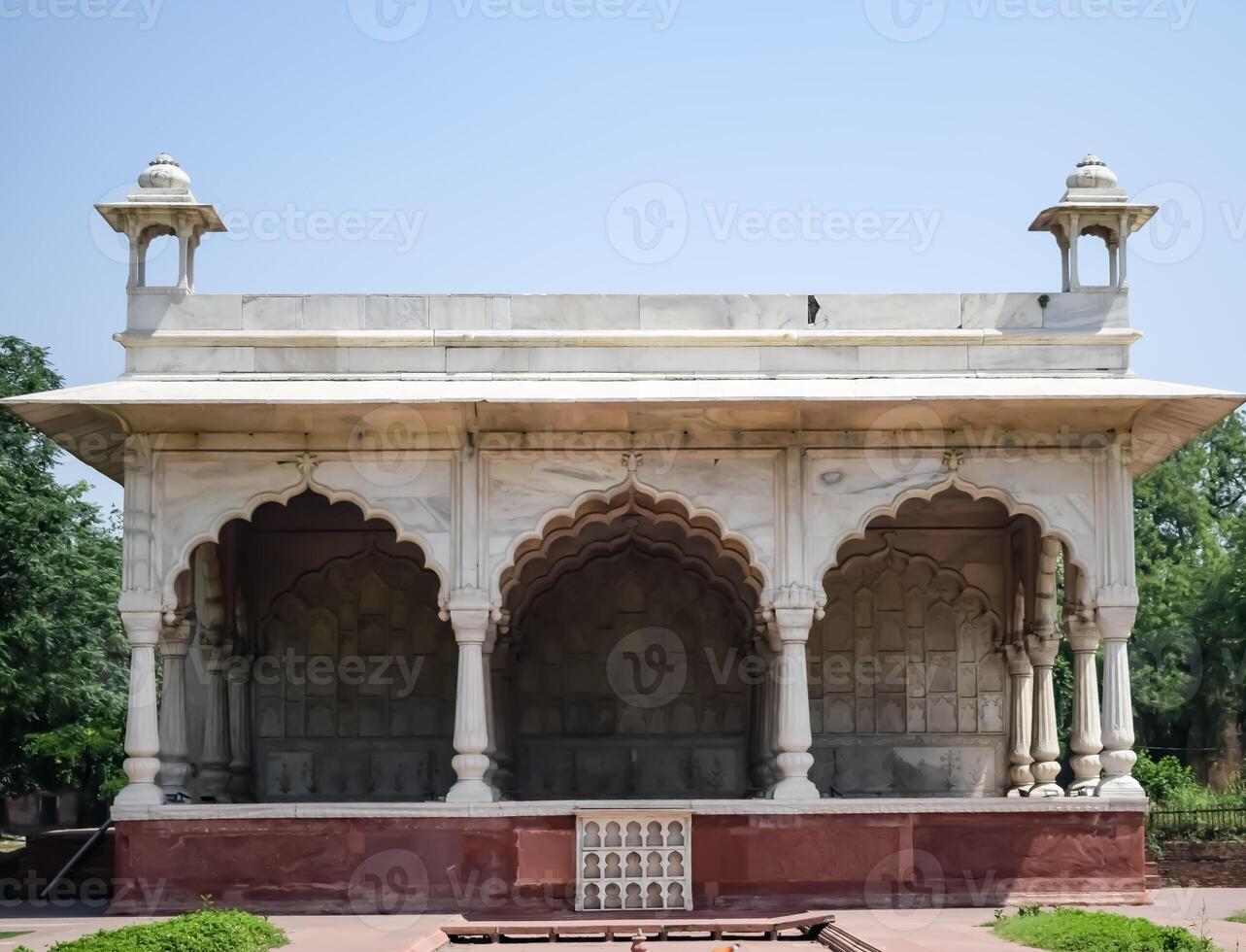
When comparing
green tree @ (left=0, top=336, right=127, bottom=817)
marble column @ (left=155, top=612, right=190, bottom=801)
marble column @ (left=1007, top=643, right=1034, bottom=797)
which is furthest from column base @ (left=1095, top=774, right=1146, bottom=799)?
green tree @ (left=0, top=336, right=127, bottom=817)

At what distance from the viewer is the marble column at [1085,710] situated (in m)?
17.3

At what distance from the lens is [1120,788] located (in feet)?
52.6

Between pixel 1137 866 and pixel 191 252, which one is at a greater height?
pixel 191 252

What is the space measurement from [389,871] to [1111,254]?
919 cm

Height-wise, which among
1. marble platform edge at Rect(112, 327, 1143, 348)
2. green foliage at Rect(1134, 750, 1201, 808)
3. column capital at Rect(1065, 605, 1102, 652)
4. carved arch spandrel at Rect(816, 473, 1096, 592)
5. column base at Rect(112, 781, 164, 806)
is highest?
marble platform edge at Rect(112, 327, 1143, 348)

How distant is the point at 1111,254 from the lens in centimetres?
1716

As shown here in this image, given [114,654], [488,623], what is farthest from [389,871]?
[114,654]

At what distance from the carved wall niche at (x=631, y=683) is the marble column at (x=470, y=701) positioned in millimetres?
4319

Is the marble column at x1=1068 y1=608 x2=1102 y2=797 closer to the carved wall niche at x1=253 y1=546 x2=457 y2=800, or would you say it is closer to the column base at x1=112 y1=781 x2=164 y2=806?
the carved wall niche at x1=253 y1=546 x2=457 y2=800

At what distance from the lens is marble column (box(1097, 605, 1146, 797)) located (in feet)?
52.7

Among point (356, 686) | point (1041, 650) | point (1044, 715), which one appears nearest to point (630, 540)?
point (356, 686)

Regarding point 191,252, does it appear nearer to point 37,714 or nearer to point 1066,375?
point 1066,375

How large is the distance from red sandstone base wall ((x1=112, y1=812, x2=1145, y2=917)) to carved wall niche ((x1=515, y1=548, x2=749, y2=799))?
4716mm

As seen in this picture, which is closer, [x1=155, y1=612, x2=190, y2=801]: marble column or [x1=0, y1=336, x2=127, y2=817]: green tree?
[x1=155, y1=612, x2=190, y2=801]: marble column
